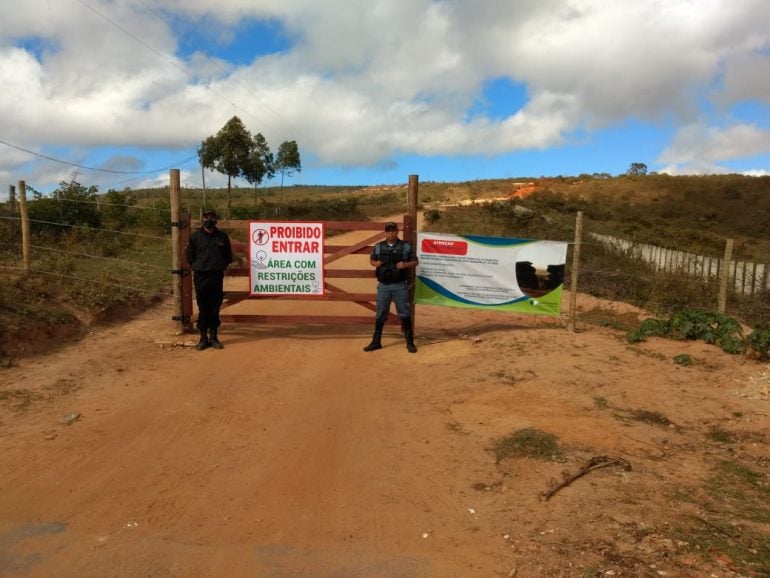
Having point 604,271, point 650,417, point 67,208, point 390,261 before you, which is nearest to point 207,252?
point 390,261

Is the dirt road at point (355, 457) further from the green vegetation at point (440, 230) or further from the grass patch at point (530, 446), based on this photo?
the green vegetation at point (440, 230)

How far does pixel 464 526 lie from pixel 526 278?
19.7ft

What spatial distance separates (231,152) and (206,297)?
23782mm

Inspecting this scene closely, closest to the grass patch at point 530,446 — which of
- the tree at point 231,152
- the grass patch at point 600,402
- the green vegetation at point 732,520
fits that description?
the green vegetation at point 732,520

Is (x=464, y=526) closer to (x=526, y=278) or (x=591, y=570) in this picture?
(x=591, y=570)

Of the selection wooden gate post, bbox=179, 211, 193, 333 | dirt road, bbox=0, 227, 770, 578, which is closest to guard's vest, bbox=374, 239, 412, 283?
dirt road, bbox=0, 227, 770, 578

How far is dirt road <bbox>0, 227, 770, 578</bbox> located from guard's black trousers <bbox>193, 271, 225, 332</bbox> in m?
0.46

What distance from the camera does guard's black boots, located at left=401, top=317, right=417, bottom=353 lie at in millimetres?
8664

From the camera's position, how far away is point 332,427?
5730 mm

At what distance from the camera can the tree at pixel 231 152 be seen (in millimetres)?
30484

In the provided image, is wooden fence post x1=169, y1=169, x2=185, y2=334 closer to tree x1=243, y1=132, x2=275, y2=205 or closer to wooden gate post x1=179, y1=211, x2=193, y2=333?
wooden gate post x1=179, y1=211, x2=193, y2=333

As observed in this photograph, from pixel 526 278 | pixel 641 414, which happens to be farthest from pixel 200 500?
pixel 526 278

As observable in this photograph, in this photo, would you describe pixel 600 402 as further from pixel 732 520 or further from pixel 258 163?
pixel 258 163

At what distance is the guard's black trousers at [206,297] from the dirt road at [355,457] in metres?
0.46
